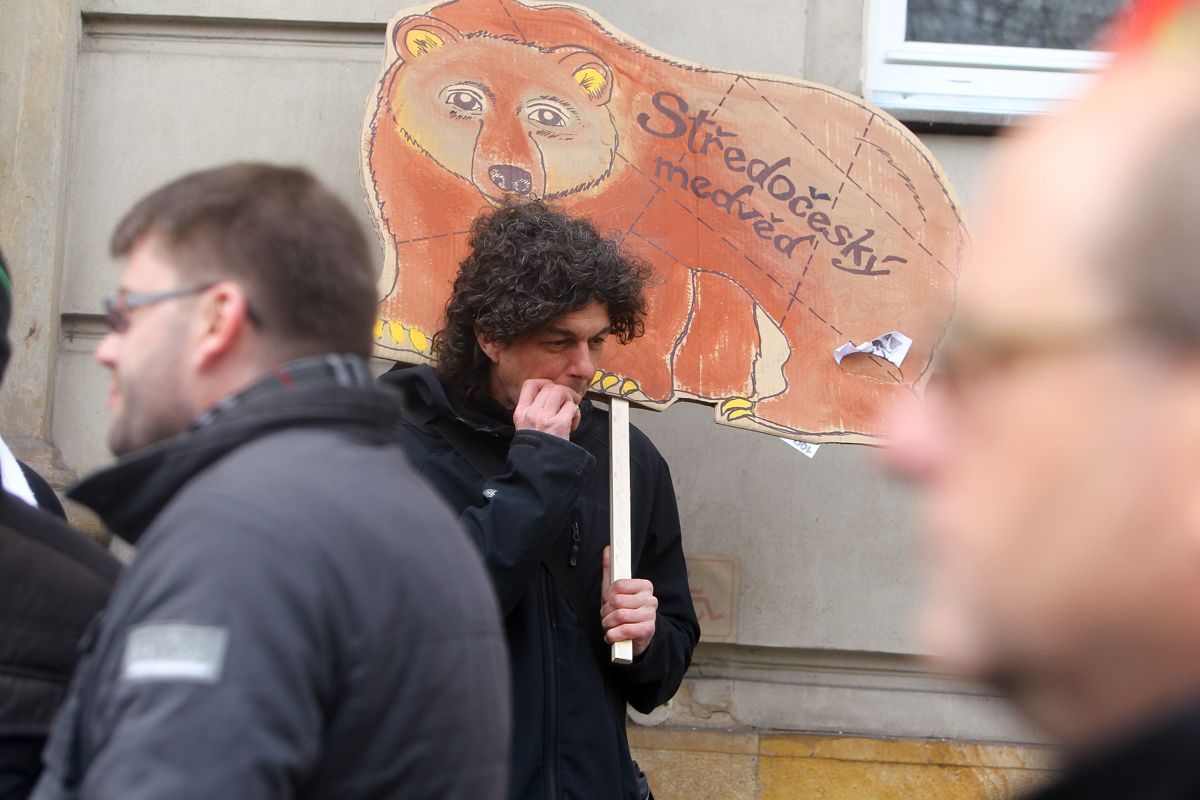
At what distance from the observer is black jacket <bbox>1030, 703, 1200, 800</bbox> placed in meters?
0.72

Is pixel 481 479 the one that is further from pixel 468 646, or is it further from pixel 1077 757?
pixel 1077 757

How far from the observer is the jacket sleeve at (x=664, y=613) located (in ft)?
9.53

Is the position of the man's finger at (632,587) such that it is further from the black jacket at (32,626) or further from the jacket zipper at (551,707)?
the black jacket at (32,626)

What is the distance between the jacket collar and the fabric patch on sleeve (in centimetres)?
26

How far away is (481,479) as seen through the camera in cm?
287

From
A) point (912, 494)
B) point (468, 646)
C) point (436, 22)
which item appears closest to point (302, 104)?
point (436, 22)

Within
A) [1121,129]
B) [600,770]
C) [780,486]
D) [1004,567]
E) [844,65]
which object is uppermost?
[844,65]

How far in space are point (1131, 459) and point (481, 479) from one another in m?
2.22

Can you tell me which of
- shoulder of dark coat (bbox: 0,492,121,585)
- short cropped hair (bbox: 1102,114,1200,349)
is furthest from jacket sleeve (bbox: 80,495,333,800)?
short cropped hair (bbox: 1102,114,1200,349)

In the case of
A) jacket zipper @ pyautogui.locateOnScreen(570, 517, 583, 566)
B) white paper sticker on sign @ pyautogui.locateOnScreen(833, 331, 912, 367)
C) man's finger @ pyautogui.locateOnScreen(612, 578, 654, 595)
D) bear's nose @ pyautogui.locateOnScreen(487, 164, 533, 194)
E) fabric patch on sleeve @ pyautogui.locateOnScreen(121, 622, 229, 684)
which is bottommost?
man's finger @ pyautogui.locateOnScreen(612, 578, 654, 595)

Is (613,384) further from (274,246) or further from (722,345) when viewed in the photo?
(274,246)

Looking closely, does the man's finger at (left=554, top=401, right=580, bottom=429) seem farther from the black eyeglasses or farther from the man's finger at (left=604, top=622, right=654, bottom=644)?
the black eyeglasses

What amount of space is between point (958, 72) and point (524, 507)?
2553mm

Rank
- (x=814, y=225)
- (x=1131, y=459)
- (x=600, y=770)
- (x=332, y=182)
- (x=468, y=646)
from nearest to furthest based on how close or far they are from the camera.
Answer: (x=1131, y=459) → (x=468, y=646) → (x=600, y=770) → (x=814, y=225) → (x=332, y=182)
